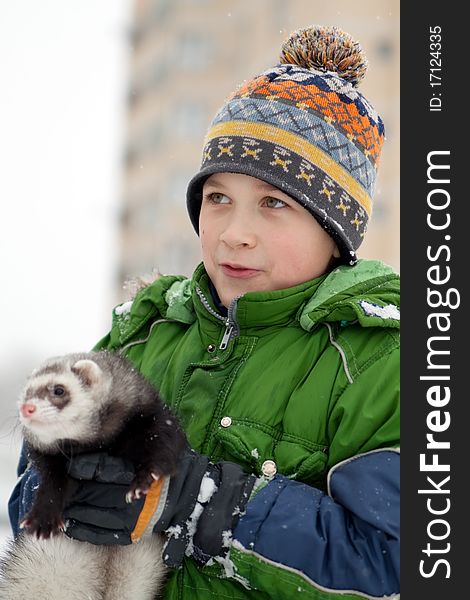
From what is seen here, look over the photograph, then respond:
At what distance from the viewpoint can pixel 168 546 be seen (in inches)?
85.7

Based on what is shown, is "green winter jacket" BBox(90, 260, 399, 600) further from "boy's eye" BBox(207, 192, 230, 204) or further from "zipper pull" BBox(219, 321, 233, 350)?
"boy's eye" BBox(207, 192, 230, 204)

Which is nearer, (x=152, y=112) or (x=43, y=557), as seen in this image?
(x=43, y=557)

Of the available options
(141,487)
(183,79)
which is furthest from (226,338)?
(183,79)

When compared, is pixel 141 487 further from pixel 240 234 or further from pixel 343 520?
pixel 240 234

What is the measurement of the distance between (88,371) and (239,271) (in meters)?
0.59

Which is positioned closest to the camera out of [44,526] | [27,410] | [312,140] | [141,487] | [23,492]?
[141,487]

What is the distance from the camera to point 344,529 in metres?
2.00

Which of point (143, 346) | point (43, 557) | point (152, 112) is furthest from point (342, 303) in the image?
point (152, 112)

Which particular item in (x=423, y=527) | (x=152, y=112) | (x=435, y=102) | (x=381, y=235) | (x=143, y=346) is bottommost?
(x=423, y=527)

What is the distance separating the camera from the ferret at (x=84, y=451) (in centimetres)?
226

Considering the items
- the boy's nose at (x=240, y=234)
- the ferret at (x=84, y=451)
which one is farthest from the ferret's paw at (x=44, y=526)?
the boy's nose at (x=240, y=234)

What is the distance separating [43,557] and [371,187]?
5.26 ft

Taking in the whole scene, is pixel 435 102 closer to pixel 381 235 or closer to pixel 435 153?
pixel 435 153

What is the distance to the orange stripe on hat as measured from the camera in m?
2.17
